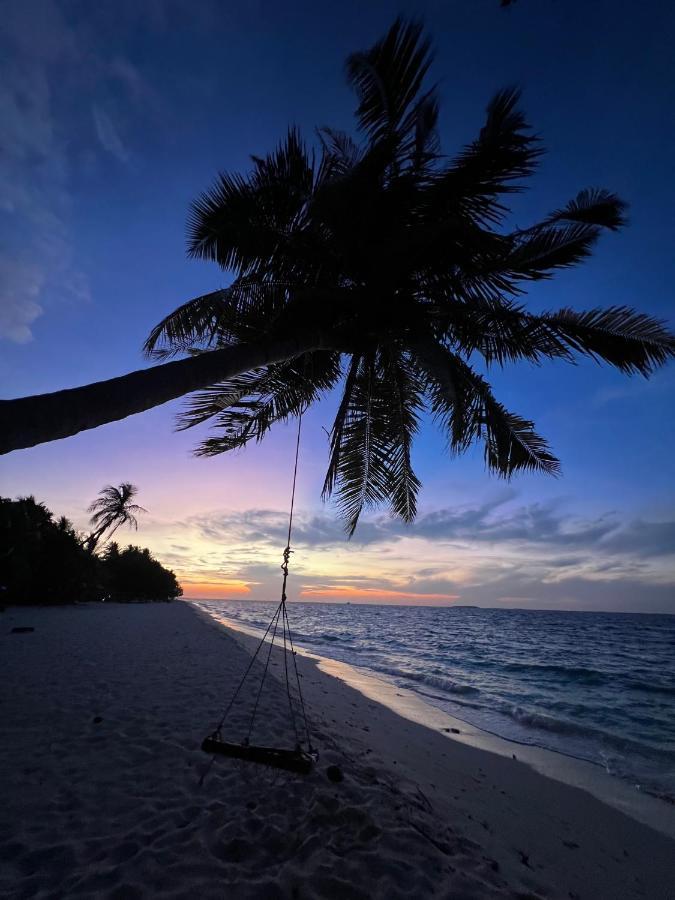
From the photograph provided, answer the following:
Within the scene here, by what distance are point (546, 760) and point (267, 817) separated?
20.6 feet

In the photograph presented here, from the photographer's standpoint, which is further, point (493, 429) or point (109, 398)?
point (493, 429)

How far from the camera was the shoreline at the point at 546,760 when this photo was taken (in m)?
5.37

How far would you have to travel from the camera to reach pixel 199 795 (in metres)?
3.38

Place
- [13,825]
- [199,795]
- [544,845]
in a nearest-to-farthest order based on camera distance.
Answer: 1. [13,825]
2. [199,795]
3. [544,845]

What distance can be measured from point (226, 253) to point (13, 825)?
622 cm

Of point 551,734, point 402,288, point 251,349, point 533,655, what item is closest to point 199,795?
point 251,349

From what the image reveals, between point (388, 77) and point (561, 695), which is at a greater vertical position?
point (388, 77)

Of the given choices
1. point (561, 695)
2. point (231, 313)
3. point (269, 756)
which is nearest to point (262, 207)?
point (231, 313)

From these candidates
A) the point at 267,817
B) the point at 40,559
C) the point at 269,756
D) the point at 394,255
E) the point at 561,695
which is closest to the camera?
the point at 267,817

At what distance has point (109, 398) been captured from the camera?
10.5 ft

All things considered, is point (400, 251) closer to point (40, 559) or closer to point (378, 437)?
point (378, 437)

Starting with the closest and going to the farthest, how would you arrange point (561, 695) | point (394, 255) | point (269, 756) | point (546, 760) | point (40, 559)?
point (269, 756)
point (394, 255)
point (546, 760)
point (561, 695)
point (40, 559)

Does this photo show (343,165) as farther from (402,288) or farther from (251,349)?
(251,349)

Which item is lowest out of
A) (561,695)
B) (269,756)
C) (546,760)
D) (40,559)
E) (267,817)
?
(561,695)
